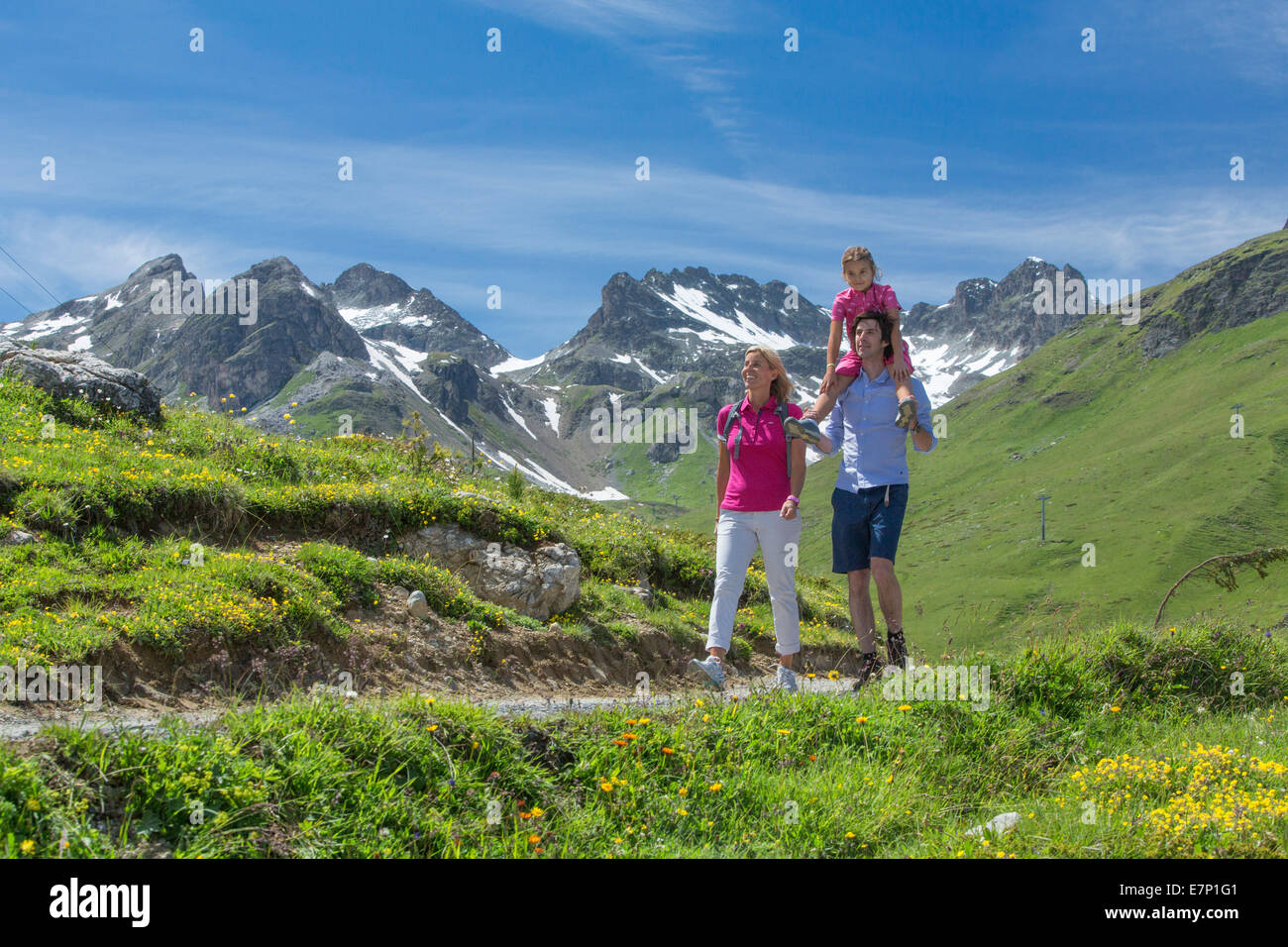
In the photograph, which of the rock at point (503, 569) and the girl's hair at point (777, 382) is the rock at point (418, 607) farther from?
the girl's hair at point (777, 382)

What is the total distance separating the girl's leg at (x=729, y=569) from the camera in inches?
314

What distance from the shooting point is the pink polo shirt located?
8062mm

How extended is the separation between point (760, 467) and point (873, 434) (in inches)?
43.3

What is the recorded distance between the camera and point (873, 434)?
26.6ft

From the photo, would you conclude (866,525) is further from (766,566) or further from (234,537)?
(234,537)

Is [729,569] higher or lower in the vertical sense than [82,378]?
lower

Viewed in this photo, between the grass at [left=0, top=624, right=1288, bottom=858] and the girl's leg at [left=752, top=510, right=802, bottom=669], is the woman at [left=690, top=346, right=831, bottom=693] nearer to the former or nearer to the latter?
the girl's leg at [left=752, top=510, right=802, bottom=669]

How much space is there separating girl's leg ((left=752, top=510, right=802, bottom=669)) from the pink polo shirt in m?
0.16

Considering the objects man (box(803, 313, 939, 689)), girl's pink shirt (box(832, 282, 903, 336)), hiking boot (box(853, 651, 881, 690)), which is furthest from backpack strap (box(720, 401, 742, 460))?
hiking boot (box(853, 651, 881, 690))

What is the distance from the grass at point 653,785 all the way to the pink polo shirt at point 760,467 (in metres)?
2.08

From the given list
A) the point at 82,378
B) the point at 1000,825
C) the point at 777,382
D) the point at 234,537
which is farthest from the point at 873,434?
the point at 82,378
